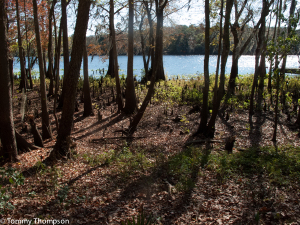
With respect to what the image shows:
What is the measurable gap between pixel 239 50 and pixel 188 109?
4.36 m

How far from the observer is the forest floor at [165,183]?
158 inches

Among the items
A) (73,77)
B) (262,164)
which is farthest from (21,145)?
(262,164)

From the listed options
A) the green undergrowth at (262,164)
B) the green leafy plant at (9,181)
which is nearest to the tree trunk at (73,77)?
the green leafy plant at (9,181)

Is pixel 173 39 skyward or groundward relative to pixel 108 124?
skyward

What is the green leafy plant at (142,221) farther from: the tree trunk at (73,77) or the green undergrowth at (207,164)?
the tree trunk at (73,77)

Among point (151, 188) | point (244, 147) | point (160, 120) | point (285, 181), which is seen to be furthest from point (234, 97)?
point (151, 188)

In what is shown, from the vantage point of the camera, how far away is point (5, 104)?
221 inches

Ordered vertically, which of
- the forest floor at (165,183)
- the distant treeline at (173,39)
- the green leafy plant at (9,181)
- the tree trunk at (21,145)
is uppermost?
the distant treeline at (173,39)

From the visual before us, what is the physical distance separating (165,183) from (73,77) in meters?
3.46

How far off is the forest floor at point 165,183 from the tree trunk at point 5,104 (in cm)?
44

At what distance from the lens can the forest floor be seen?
4016 millimetres

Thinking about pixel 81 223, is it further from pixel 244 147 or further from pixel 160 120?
pixel 160 120

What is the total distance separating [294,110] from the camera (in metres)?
10.9

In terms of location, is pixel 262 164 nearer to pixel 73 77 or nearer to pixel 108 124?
pixel 73 77
